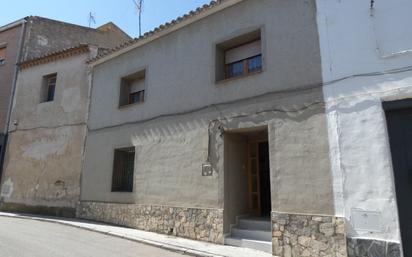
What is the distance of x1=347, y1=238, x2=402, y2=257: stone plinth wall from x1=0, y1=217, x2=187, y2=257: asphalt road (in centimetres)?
307

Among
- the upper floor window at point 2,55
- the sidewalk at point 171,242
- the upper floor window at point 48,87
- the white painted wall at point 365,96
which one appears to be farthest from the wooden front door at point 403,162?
the upper floor window at point 2,55

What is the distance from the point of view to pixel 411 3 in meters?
5.32

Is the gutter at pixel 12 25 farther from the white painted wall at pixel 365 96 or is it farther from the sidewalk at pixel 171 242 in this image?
the white painted wall at pixel 365 96

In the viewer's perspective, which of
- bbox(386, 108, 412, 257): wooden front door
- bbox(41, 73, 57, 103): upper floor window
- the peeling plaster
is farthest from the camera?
bbox(41, 73, 57, 103): upper floor window

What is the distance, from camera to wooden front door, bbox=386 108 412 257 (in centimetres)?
487

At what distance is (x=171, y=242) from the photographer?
6789mm

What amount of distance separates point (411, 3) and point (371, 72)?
131 cm

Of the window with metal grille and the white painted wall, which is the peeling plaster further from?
the white painted wall

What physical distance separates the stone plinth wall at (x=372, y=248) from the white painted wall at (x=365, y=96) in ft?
0.28

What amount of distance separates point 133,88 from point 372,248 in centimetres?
801

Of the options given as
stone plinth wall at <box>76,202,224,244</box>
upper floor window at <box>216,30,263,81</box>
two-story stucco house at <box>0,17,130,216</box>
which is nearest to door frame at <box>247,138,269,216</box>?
stone plinth wall at <box>76,202,224,244</box>

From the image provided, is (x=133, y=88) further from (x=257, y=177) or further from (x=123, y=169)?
(x=257, y=177)

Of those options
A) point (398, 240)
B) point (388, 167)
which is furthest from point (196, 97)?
point (398, 240)

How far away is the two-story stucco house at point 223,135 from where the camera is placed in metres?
5.90
